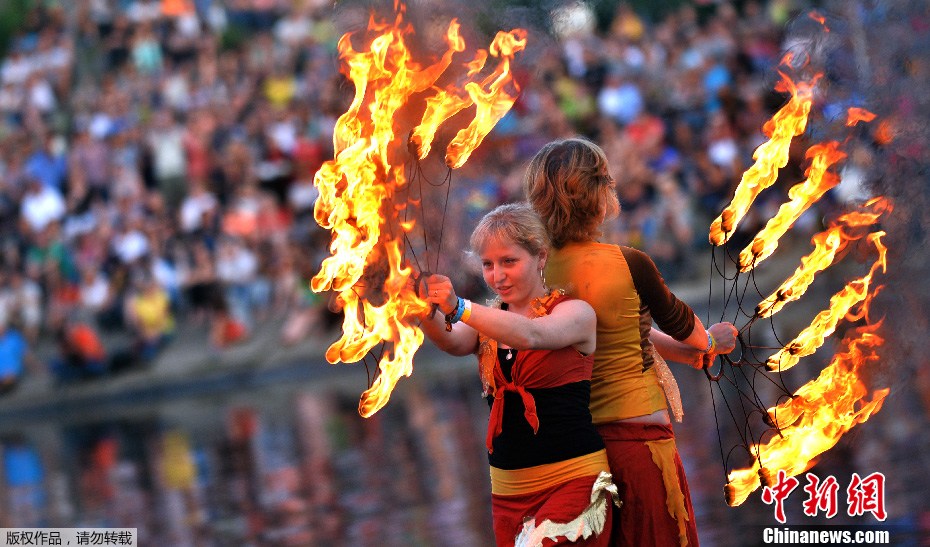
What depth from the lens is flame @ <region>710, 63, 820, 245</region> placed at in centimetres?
464

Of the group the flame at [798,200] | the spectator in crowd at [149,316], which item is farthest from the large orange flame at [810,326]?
the spectator in crowd at [149,316]

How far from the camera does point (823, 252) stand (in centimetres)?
509

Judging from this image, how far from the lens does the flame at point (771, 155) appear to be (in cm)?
464

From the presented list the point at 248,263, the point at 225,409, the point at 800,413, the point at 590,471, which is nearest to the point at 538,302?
the point at 590,471

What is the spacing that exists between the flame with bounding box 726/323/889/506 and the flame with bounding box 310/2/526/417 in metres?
1.33

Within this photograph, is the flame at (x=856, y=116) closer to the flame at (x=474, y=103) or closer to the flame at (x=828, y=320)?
the flame at (x=828, y=320)

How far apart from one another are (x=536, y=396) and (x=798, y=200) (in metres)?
1.43

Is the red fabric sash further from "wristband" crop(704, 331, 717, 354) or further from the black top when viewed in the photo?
"wristband" crop(704, 331, 717, 354)

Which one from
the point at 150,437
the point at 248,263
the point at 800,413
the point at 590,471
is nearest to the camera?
the point at 590,471

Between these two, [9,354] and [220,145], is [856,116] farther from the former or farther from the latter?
→ [9,354]

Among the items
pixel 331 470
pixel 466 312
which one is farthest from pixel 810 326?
pixel 331 470

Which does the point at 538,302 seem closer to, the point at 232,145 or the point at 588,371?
the point at 588,371

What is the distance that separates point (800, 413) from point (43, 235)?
13.9 meters

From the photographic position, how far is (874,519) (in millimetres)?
6359
